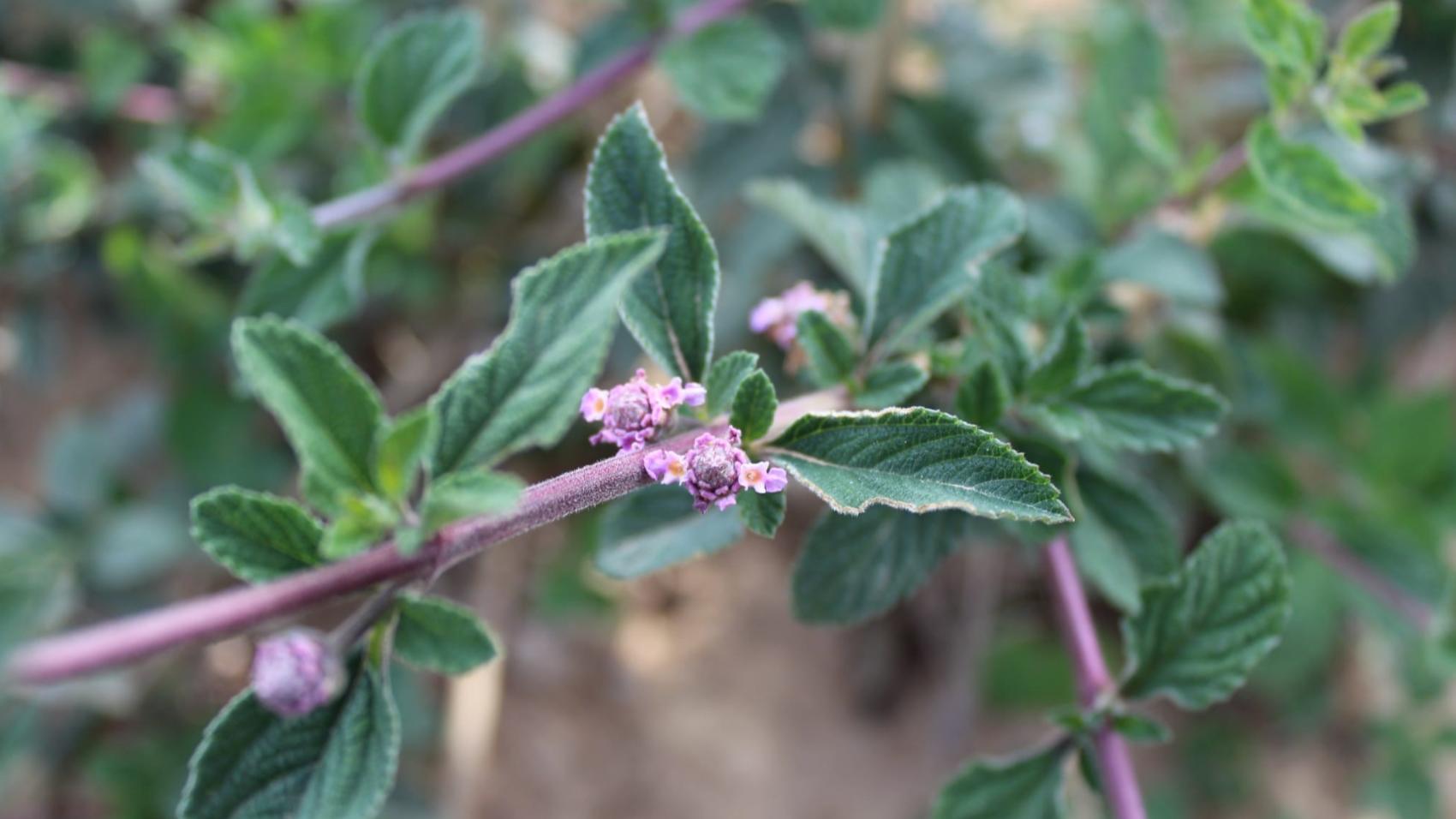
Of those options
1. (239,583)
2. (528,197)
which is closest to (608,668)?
(239,583)

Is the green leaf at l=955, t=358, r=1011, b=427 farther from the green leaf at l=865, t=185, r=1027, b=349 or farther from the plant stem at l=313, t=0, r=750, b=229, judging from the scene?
the plant stem at l=313, t=0, r=750, b=229

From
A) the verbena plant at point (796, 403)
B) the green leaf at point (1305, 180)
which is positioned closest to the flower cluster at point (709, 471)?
the verbena plant at point (796, 403)

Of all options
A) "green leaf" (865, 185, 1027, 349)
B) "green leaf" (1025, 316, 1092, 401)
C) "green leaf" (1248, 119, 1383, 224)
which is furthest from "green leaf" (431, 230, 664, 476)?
"green leaf" (1248, 119, 1383, 224)

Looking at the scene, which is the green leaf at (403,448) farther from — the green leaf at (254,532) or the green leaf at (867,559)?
the green leaf at (867,559)

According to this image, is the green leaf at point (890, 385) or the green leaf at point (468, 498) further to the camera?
the green leaf at point (890, 385)

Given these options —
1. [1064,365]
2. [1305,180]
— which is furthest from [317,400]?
[1305,180]

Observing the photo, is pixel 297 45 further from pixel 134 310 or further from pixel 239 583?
pixel 239 583
